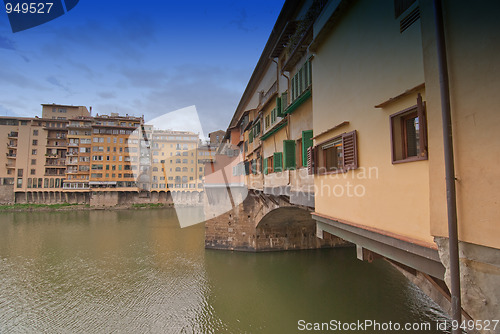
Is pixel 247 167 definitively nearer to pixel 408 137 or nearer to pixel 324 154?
pixel 324 154

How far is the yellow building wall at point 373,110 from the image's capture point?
11.6 feet

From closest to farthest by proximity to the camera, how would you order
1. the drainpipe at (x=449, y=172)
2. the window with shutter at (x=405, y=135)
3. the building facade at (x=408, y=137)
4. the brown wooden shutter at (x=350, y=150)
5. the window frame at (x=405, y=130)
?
the building facade at (x=408, y=137), the drainpipe at (x=449, y=172), the window frame at (x=405, y=130), the window with shutter at (x=405, y=135), the brown wooden shutter at (x=350, y=150)

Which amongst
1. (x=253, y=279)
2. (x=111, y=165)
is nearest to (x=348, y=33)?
(x=253, y=279)

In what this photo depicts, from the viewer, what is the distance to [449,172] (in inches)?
108

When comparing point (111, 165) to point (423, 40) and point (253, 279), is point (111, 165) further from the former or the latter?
point (423, 40)

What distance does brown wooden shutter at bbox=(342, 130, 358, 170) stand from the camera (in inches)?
193

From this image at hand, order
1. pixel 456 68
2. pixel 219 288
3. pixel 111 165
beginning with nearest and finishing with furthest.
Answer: pixel 456 68
pixel 219 288
pixel 111 165

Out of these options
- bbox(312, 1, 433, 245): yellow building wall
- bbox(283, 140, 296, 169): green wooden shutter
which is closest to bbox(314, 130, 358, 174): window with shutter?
bbox(312, 1, 433, 245): yellow building wall

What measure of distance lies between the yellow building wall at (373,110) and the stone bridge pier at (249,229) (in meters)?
13.4

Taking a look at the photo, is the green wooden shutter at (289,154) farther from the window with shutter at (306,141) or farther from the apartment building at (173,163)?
the apartment building at (173,163)

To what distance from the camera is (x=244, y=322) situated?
35.7ft

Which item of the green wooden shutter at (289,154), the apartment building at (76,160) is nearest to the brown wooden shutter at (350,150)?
the green wooden shutter at (289,154)

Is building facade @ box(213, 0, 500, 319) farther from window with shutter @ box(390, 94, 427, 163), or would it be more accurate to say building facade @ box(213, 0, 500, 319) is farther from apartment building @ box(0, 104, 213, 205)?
apartment building @ box(0, 104, 213, 205)

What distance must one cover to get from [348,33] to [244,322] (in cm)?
1063
